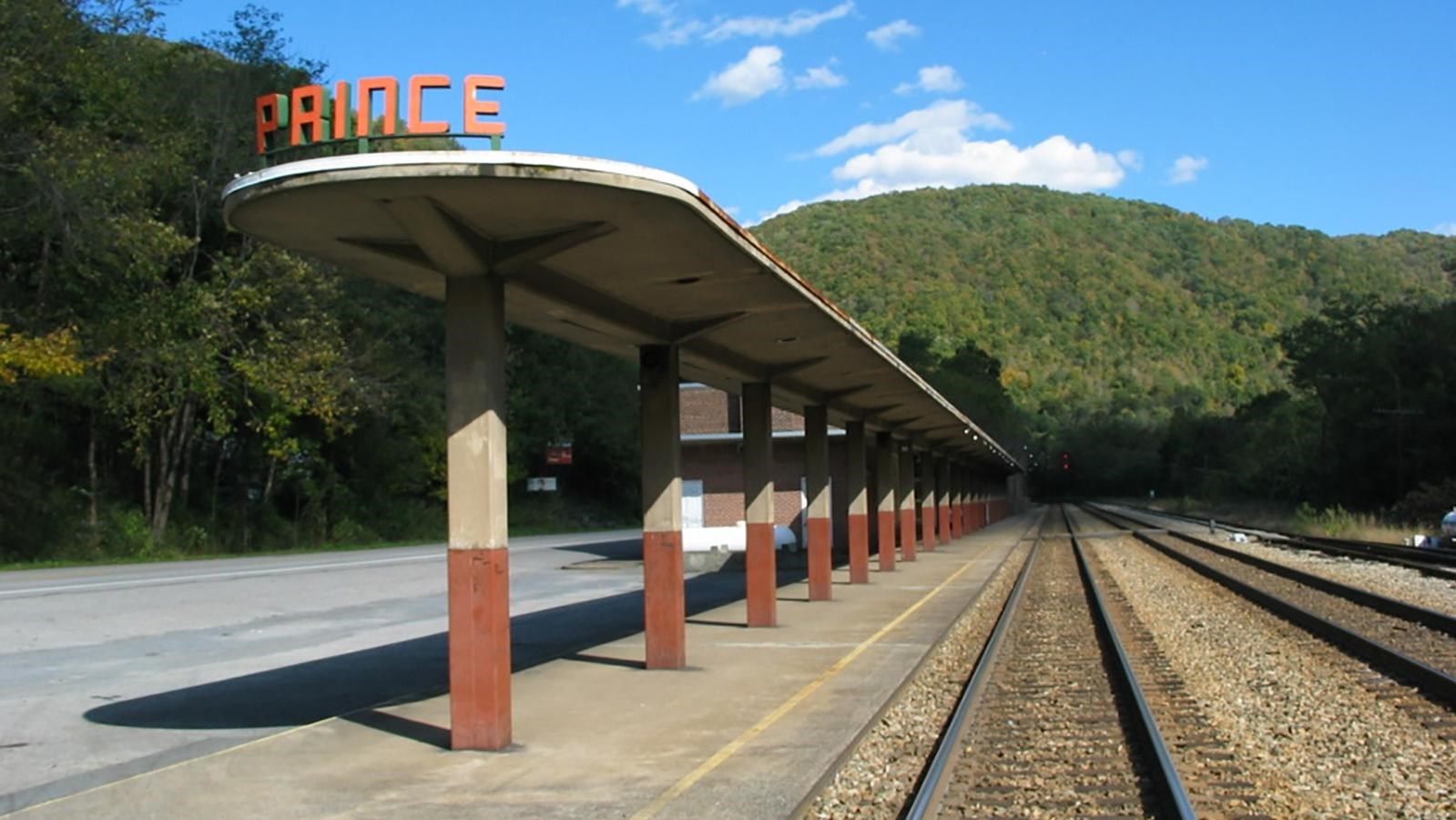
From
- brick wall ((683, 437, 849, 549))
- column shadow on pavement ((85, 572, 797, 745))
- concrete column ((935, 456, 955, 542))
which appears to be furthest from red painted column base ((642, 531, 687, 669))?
concrete column ((935, 456, 955, 542))

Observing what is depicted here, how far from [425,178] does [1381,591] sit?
61.3 ft

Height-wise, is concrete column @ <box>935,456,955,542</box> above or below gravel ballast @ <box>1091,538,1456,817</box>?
above

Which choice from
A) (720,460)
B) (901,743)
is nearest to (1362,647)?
(901,743)

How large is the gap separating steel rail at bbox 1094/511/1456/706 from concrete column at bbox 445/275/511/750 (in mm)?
7539

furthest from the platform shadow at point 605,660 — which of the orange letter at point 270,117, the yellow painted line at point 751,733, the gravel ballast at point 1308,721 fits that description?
the orange letter at point 270,117

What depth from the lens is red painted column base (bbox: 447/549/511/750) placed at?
8789 mm

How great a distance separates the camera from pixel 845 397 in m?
21.5

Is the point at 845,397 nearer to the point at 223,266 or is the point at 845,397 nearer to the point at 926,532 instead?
the point at 926,532

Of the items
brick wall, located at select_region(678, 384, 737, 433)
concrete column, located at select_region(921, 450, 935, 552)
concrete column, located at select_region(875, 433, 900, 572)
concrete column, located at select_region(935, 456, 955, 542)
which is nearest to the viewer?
concrete column, located at select_region(875, 433, 900, 572)

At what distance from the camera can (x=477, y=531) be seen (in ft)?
29.0

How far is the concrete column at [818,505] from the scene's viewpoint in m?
20.4

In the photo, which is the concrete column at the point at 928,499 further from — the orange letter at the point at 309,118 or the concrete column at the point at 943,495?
the orange letter at the point at 309,118

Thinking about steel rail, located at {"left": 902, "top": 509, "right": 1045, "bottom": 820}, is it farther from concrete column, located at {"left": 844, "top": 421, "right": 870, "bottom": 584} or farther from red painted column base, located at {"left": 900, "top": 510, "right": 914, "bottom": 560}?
red painted column base, located at {"left": 900, "top": 510, "right": 914, "bottom": 560}

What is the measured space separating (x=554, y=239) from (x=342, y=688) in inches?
216
